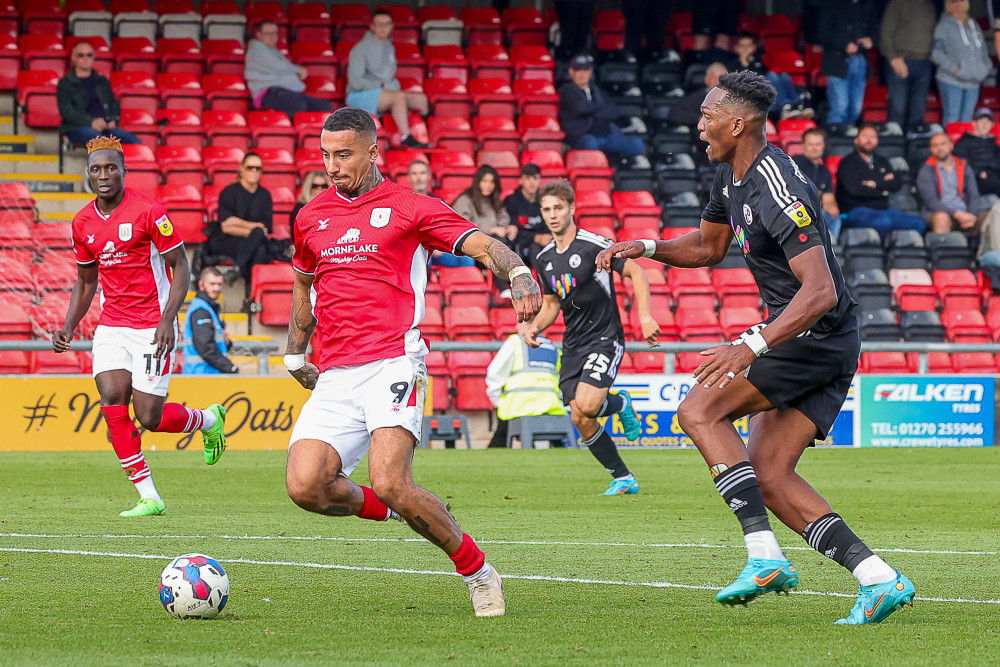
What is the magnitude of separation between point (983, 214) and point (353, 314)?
16.2 metres

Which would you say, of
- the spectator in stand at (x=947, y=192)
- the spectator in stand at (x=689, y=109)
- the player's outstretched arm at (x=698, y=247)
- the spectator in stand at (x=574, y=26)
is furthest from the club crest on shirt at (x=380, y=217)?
the spectator in stand at (x=574, y=26)

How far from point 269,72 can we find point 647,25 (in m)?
6.52

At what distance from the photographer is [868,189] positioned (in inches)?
758

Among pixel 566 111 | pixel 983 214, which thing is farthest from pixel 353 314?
pixel 983 214

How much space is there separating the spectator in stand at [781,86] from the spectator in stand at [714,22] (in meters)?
1.07

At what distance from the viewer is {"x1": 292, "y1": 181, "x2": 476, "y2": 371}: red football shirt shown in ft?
18.4

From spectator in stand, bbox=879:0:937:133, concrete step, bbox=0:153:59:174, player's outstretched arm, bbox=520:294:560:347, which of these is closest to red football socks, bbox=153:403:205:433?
player's outstretched arm, bbox=520:294:560:347

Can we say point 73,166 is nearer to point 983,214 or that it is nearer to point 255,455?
point 255,455

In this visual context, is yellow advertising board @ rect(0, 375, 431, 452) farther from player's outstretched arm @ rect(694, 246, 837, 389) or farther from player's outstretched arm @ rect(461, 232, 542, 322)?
player's outstretched arm @ rect(694, 246, 837, 389)

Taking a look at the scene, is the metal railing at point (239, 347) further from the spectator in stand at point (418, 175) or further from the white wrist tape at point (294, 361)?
the white wrist tape at point (294, 361)

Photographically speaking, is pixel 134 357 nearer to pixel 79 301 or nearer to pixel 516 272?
pixel 79 301

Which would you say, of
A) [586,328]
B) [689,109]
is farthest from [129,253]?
[689,109]

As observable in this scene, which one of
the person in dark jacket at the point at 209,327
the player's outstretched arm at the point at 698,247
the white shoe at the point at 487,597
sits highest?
the player's outstretched arm at the point at 698,247

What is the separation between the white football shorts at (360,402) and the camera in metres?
5.49
